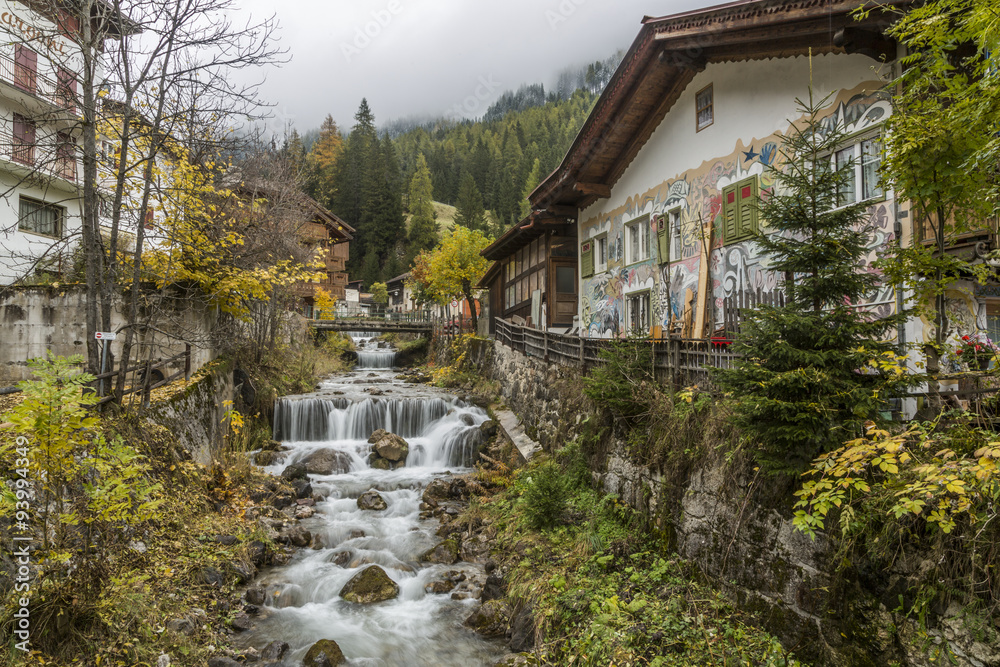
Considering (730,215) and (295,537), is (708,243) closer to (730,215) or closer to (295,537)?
(730,215)

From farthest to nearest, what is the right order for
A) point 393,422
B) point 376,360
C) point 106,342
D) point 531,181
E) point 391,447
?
point 531,181
point 376,360
point 393,422
point 391,447
point 106,342

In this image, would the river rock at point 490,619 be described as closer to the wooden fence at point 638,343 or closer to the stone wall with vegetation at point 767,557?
the stone wall with vegetation at point 767,557

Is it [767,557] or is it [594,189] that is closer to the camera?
[767,557]

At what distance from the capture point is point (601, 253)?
54.2ft

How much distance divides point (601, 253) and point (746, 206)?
627cm

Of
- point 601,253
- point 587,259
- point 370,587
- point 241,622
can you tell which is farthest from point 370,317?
point 241,622

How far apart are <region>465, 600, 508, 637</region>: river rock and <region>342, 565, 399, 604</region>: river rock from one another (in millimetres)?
1667

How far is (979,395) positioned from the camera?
15.8ft

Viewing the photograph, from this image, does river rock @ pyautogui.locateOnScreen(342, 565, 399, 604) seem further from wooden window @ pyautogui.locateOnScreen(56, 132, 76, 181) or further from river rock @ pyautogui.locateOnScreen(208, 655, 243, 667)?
wooden window @ pyautogui.locateOnScreen(56, 132, 76, 181)

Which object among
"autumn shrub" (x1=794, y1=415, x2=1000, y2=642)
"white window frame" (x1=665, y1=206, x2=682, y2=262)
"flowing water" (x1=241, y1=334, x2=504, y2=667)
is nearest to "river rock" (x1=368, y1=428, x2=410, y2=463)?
"flowing water" (x1=241, y1=334, x2=504, y2=667)

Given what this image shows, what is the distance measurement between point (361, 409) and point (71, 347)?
8525mm

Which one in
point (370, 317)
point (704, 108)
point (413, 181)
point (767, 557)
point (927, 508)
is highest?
point (413, 181)

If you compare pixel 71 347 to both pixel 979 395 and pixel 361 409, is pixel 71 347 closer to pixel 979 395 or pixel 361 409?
pixel 361 409

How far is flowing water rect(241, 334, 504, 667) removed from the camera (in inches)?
296
